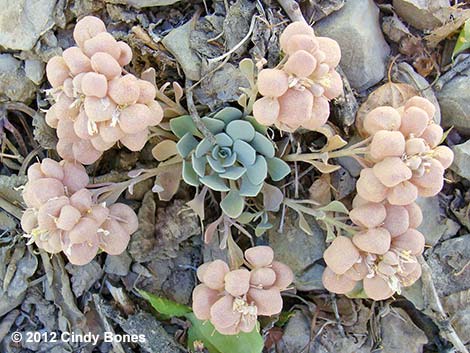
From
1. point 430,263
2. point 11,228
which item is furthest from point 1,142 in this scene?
point 430,263

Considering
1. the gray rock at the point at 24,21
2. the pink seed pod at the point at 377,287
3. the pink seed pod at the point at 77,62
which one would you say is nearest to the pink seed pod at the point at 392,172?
the pink seed pod at the point at 377,287

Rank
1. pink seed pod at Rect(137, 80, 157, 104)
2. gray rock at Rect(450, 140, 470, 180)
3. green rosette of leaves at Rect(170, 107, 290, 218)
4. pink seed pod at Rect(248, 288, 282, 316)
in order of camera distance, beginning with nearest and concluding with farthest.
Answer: pink seed pod at Rect(137, 80, 157, 104) < pink seed pod at Rect(248, 288, 282, 316) < green rosette of leaves at Rect(170, 107, 290, 218) < gray rock at Rect(450, 140, 470, 180)

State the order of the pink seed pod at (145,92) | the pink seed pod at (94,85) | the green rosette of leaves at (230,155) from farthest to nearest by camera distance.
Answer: the green rosette of leaves at (230,155) → the pink seed pod at (145,92) → the pink seed pod at (94,85)

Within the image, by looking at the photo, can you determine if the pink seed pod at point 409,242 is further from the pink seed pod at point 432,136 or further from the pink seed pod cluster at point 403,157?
the pink seed pod at point 432,136

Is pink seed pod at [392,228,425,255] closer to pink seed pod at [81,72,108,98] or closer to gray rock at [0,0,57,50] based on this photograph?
pink seed pod at [81,72,108,98]

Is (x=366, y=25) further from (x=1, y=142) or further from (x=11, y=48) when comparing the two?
(x=1, y=142)

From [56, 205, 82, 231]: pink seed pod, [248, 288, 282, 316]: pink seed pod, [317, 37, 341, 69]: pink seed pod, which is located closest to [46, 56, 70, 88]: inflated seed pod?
[56, 205, 82, 231]: pink seed pod
